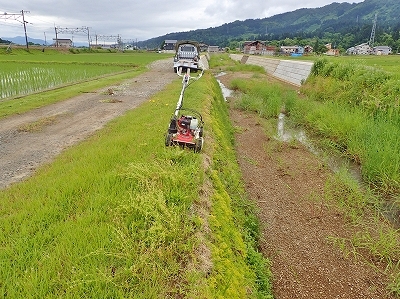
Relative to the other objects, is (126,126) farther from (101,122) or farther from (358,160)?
(358,160)

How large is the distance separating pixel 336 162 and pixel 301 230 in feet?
14.2

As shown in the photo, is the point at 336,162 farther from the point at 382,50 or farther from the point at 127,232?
the point at 382,50

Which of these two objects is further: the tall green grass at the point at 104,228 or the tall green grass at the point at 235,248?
the tall green grass at the point at 235,248

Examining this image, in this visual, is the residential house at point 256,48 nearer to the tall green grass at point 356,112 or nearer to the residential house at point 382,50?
the residential house at point 382,50

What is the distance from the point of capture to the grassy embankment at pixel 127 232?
2.59m

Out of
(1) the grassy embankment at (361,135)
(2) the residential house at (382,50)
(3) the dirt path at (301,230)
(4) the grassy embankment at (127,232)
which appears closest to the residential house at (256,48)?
(2) the residential house at (382,50)

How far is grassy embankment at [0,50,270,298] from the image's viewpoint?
259 centimetres

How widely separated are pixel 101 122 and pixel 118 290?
23.0 ft

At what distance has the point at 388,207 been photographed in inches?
259

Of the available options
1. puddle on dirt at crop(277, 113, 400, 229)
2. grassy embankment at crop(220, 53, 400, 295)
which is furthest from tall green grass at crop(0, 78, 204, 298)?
puddle on dirt at crop(277, 113, 400, 229)

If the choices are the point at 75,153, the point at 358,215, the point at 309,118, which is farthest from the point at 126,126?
the point at 309,118

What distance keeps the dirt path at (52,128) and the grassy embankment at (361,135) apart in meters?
6.03

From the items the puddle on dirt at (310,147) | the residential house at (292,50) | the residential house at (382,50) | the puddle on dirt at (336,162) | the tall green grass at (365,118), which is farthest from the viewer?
the residential house at (292,50)

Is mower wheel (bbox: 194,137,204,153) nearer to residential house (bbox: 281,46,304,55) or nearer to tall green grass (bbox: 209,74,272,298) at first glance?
tall green grass (bbox: 209,74,272,298)
